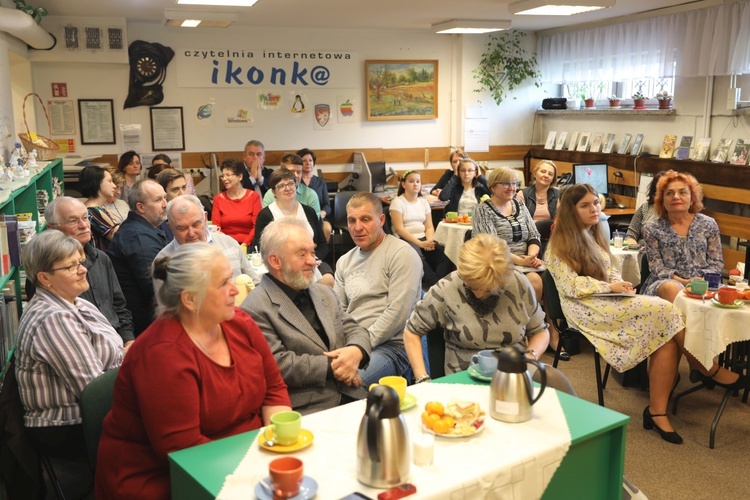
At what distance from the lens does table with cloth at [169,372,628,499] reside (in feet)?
6.17

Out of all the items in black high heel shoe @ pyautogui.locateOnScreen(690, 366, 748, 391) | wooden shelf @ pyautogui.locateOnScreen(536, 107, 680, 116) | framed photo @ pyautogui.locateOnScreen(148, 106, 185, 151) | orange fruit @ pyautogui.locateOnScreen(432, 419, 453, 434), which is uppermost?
wooden shelf @ pyautogui.locateOnScreen(536, 107, 680, 116)

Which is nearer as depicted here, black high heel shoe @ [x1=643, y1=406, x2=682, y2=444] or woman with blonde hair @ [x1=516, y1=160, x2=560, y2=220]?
black high heel shoe @ [x1=643, y1=406, x2=682, y2=444]

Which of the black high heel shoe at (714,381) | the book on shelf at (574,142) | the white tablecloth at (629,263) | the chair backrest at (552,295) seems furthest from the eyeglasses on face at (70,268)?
the book on shelf at (574,142)

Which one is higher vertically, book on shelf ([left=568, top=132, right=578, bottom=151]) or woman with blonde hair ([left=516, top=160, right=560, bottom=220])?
book on shelf ([left=568, top=132, right=578, bottom=151])

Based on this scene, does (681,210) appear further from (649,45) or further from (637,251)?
(649,45)

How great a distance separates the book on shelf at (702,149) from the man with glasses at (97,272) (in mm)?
5723

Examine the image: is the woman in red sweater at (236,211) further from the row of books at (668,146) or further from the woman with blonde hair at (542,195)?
the row of books at (668,146)

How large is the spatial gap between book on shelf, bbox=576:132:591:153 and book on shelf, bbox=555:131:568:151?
0.30m

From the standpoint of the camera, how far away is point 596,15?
8.04 metres

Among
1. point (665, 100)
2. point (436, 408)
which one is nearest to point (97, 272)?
point (436, 408)

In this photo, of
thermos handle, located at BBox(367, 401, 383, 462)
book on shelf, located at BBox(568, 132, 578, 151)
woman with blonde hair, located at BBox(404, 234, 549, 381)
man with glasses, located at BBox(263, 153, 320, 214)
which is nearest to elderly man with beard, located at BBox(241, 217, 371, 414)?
woman with blonde hair, located at BBox(404, 234, 549, 381)

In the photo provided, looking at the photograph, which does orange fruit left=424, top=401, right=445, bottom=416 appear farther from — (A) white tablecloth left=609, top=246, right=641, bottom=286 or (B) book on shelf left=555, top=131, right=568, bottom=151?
(B) book on shelf left=555, top=131, right=568, bottom=151

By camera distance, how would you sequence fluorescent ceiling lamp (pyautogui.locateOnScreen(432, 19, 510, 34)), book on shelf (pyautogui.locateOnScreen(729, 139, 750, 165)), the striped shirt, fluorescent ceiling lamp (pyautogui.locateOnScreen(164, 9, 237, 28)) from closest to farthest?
the striped shirt
book on shelf (pyautogui.locateOnScreen(729, 139, 750, 165))
fluorescent ceiling lamp (pyautogui.locateOnScreen(164, 9, 237, 28))
fluorescent ceiling lamp (pyautogui.locateOnScreen(432, 19, 510, 34))

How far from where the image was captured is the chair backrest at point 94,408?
92.8 inches
